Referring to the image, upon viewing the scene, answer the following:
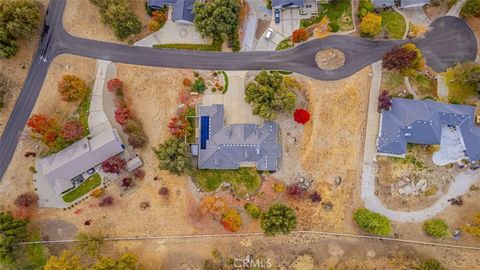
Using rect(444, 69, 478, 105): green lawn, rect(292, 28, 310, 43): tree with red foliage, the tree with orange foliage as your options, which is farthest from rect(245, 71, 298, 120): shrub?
rect(444, 69, 478, 105): green lawn

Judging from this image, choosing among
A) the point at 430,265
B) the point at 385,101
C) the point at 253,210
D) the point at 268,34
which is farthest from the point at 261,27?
the point at 430,265

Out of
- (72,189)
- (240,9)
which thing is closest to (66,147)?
(72,189)

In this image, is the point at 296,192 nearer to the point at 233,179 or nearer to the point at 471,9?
the point at 233,179

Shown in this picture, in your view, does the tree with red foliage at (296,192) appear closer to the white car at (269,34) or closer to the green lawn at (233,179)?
the green lawn at (233,179)

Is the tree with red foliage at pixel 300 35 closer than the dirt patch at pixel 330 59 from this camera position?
Yes

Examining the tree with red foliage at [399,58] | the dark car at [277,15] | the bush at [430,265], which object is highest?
the dark car at [277,15]

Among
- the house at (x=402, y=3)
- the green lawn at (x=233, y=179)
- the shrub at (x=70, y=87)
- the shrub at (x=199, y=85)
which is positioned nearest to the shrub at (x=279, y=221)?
the green lawn at (x=233, y=179)

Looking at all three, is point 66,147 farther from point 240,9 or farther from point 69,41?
point 240,9
